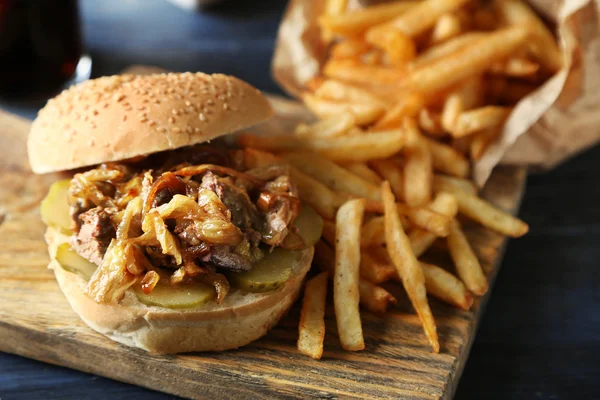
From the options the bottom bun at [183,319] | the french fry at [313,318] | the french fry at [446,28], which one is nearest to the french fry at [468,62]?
the french fry at [446,28]

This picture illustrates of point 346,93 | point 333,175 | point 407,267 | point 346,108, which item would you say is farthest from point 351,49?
point 407,267

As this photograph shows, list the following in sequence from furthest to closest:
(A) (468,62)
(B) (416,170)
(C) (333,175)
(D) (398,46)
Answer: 1. (D) (398,46)
2. (A) (468,62)
3. (B) (416,170)
4. (C) (333,175)

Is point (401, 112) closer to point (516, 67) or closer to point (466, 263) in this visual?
point (516, 67)

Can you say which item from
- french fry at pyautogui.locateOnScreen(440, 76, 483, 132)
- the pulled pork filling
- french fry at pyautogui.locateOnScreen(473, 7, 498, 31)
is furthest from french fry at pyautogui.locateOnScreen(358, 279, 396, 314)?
french fry at pyautogui.locateOnScreen(473, 7, 498, 31)

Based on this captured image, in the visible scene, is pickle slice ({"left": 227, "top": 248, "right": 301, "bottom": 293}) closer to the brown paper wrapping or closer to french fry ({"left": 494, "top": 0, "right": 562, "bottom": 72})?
the brown paper wrapping

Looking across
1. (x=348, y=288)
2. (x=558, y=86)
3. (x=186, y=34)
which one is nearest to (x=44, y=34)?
(x=186, y=34)

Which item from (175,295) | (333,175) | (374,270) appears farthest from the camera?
(333,175)
